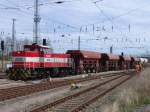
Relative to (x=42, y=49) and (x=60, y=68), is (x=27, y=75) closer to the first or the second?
Answer: (x=42, y=49)

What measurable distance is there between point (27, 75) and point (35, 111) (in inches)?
904

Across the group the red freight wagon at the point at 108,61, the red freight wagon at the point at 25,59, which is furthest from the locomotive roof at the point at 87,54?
the red freight wagon at the point at 25,59

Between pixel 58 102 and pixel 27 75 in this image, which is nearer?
pixel 58 102

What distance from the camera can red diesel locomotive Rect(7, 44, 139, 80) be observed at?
39906 millimetres

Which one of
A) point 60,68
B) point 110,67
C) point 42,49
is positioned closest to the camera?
point 42,49

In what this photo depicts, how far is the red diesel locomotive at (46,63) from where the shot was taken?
39.9 metres

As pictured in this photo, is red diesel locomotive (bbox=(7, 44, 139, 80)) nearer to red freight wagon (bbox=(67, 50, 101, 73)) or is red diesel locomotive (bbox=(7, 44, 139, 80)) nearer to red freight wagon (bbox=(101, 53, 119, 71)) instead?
red freight wagon (bbox=(67, 50, 101, 73))

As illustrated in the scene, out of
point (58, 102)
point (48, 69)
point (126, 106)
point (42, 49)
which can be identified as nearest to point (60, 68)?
point (48, 69)

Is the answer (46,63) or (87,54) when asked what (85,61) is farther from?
(46,63)

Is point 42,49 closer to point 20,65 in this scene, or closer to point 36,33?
point 20,65

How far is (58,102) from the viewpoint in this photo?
2070cm

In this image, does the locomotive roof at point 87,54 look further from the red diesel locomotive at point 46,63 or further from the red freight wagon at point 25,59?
the red freight wagon at point 25,59

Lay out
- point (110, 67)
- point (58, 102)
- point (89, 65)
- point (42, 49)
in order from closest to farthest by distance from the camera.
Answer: point (58, 102) < point (42, 49) < point (89, 65) < point (110, 67)

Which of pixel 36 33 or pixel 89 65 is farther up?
pixel 36 33
